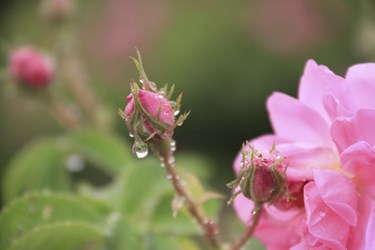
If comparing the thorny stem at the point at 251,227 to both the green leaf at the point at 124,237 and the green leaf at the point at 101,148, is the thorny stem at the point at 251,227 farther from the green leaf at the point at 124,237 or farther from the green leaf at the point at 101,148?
the green leaf at the point at 101,148

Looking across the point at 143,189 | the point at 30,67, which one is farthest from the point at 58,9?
the point at 143,189

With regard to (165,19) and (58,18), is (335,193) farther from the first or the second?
(165,19)

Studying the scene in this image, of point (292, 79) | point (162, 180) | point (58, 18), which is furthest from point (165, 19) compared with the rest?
point (162, 180)

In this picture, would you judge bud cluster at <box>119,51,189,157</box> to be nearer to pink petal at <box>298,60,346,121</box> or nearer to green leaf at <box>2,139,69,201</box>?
pink petal at <box>298,60,346,121</box>

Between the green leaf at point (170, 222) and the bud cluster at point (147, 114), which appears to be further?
the green leaf at point (170, 222)

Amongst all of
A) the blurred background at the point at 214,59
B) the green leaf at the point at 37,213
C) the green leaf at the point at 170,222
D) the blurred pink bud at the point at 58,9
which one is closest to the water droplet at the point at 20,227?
the green leaf at the point at 37,213

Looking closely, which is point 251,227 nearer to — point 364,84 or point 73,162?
point 364,84
